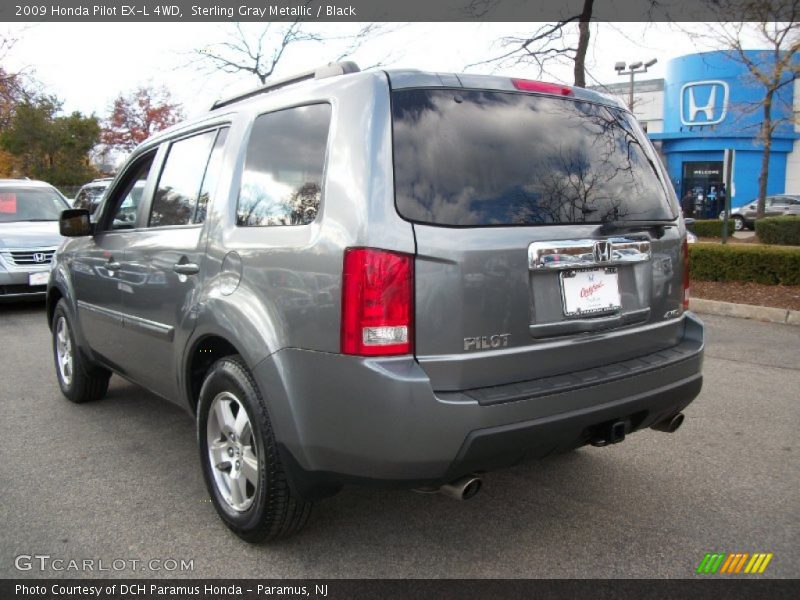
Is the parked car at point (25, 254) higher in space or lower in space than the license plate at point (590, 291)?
lower

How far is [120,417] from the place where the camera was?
16.4 ft

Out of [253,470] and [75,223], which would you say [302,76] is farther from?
[75,223]

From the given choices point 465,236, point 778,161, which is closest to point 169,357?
point 465,236

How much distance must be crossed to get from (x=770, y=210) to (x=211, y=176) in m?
30.4

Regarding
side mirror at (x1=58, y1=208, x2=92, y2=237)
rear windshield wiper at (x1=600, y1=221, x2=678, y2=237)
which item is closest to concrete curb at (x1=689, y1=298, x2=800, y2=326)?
rear windshield wiper at (x1=600, y1=221, x2=678, y2=237)

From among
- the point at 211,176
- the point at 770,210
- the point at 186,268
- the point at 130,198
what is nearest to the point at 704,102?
the point at 770,210

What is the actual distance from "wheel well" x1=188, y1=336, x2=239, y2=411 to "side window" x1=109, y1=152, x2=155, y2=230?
1.27 metres

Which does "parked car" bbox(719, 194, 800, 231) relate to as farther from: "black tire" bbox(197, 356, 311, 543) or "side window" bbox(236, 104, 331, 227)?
"black tire" bbox(197, 356, 311, 543)

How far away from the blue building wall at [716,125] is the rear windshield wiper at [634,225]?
32.5 metres

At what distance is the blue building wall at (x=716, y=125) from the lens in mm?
32406

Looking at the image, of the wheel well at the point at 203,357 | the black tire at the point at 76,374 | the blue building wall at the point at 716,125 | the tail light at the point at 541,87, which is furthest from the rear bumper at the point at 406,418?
the blue building wall at the point at 716,125

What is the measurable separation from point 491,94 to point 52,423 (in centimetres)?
386

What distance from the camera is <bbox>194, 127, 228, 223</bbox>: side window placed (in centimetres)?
344

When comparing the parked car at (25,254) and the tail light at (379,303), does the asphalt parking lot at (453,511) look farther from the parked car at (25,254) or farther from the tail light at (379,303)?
the parked car at (25,254)
